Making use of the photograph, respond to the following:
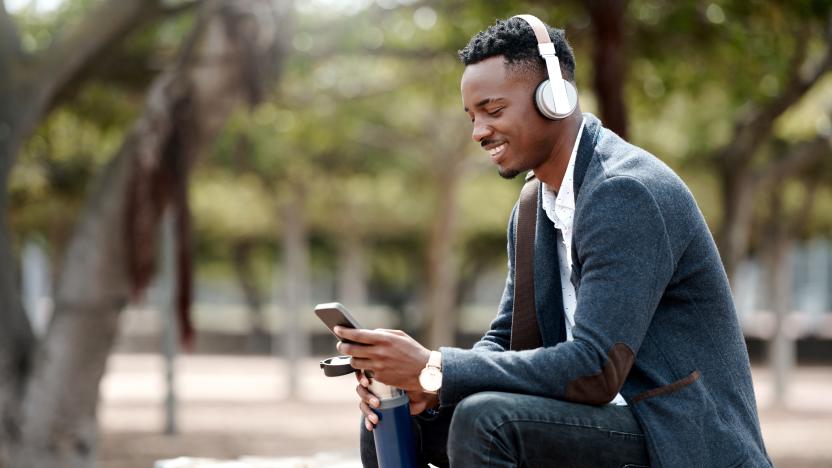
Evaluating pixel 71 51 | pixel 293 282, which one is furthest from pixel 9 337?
pixel 293 282

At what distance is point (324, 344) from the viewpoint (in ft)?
94.8

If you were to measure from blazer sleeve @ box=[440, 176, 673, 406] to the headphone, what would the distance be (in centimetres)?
25

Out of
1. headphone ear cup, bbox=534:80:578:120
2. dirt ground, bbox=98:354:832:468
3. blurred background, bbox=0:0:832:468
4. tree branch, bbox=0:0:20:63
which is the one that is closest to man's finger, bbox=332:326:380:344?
headphone ear cup, bbox=534:80:578:120

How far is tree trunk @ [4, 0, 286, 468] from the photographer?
7.57 metres

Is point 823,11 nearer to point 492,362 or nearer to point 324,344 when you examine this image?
point 492,362

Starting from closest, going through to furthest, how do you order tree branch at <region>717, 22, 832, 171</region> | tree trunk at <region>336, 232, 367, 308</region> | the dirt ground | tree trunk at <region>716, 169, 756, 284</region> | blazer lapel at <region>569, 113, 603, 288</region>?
1. blazer lapel at <region>569, 113, 603, 288</region>
2. tree branch at <region>717, 22, 832, 171</region>
3. the dirt ground
4. tree trunk at <region>716, 169, 756, 284</region>
5. tree trunk at <region>336, 232, 367, 308</region>

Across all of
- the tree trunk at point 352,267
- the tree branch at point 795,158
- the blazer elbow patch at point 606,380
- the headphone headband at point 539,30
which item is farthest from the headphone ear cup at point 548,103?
the tree trunk at point 352,267

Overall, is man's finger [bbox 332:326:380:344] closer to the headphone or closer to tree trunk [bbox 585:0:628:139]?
the headphone

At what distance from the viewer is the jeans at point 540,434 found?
2.48 metres

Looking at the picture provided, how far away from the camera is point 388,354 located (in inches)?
103

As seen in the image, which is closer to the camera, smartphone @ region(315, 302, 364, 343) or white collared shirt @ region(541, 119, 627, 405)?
smartphone @ region(315, 302, 364, 343)

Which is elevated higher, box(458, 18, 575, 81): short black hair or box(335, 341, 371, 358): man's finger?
box(458, 18, 575, 81): short black hair

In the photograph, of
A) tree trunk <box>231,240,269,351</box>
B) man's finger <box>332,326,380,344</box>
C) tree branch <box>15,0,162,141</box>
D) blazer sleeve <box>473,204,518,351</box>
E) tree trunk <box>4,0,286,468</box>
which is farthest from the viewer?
tree trunk <box>231,240,269,351</box>

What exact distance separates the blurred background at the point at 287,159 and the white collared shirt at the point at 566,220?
2.51 m
